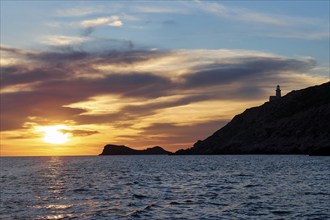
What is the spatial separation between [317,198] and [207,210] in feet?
47.7

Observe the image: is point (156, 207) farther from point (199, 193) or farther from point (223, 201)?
point (199, 193)

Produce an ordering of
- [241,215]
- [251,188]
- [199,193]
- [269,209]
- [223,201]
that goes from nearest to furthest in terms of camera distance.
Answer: [241,215] → [269,209] → [223,201] → [199,193] → [251,188]

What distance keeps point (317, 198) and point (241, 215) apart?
47.9 feet

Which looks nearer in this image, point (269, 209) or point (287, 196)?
point (269, 209)

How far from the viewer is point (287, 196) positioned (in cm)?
5403

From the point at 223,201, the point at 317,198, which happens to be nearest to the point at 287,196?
the point at 317,198

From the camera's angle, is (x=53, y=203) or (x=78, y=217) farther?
(x=53, y=203)

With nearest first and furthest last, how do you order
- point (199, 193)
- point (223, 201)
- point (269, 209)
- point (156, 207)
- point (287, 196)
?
1. point (269, 209)
2. point (156, 207)
3. point (223, 201)
4. point (287, 196)
5. point (199, 193)

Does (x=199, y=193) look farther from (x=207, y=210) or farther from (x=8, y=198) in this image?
(x=8, y=198)

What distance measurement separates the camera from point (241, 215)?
40.7 metres

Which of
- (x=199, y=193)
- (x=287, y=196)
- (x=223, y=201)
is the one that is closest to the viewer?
(x=223, y=201)

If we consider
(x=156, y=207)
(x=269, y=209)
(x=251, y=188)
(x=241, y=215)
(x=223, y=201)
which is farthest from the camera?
(x=251, y=188)

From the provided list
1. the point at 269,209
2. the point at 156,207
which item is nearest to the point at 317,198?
the point at 269,209

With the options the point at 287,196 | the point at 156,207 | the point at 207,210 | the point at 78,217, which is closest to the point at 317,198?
the point at 287,196
